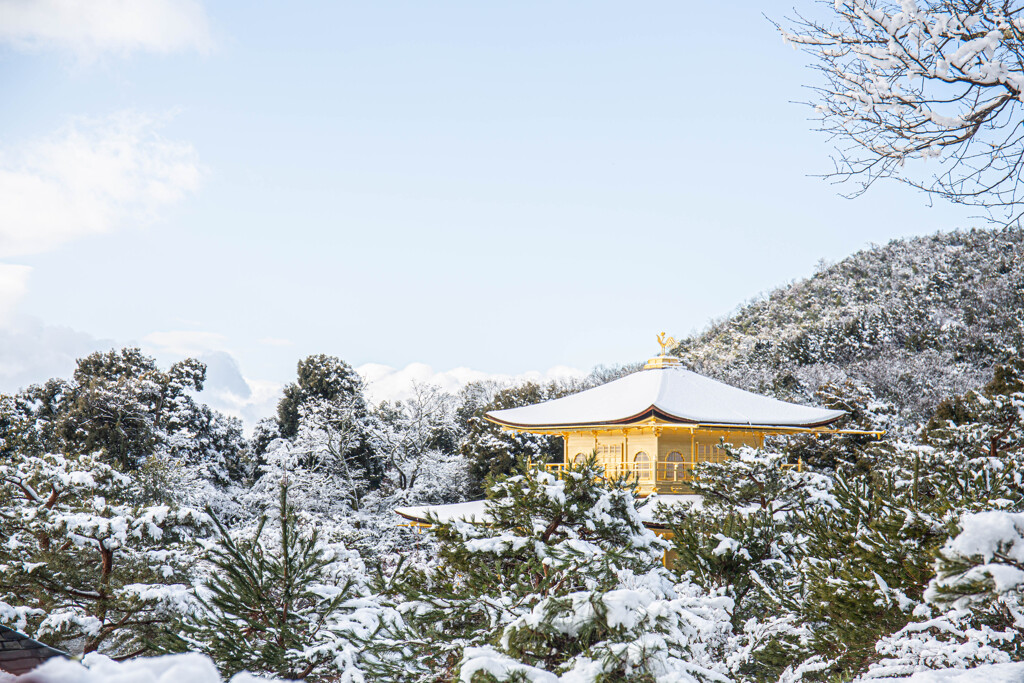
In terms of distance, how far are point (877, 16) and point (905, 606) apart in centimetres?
377

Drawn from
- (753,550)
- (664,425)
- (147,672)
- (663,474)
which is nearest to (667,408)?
(664,425)

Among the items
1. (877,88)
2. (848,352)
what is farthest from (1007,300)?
(877,88)

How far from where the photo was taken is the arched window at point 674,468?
14.8 metres

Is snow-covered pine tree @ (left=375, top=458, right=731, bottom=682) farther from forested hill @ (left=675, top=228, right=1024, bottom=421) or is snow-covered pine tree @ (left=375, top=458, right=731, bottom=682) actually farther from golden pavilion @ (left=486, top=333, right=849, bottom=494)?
forested hill @ (left=675, top=228, right=1024, bottom=421)

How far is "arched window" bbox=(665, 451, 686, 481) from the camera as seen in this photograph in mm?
14828

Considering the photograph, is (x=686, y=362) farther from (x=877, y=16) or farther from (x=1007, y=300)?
(x=877, y=16)

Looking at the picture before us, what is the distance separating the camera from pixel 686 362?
37.1m

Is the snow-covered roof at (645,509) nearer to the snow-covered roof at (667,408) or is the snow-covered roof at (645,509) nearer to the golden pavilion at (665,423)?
the golden pavilion at (665,423)

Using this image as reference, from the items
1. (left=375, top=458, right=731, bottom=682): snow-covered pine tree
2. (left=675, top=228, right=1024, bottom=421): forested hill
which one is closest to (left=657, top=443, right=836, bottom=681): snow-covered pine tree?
(left=375, top=458, right=731, bottom=682): snow-covered pine tree

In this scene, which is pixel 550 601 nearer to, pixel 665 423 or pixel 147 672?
pixel 147 672

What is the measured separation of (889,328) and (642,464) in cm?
2451

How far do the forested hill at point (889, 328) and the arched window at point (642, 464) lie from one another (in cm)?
1126

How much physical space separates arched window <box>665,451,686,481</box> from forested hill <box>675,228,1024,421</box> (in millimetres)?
10762

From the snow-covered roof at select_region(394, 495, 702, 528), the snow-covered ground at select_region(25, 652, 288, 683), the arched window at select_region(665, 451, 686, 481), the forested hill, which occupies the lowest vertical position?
the snow-covered roof at select_region(394, 495, 702, 528)
